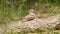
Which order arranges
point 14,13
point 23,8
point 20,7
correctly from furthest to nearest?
point 23,8 < point 20,7 < point 14,13

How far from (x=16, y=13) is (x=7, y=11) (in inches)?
11.0

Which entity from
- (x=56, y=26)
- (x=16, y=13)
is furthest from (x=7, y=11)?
(x=56, y=26)

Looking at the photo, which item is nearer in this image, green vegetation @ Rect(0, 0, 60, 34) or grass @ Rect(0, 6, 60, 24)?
grass @ Rect(0, 6, 60, 24)

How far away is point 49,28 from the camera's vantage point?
4875mm

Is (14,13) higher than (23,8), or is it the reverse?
(23,8)

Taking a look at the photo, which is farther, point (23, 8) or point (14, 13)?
point (23, 8)

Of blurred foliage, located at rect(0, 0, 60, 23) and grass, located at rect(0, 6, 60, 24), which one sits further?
blurred foliage, located at rect(0, 0, 60, 23)

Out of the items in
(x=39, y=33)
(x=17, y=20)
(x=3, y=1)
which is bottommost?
(x=39, y=33)

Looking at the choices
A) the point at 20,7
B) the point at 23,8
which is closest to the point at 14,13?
the point at 20,7

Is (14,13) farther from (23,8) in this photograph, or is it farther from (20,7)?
(23,8)

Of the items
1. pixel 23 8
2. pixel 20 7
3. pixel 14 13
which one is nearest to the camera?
pixel 14 13

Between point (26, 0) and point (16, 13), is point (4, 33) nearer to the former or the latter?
point (16, 13)

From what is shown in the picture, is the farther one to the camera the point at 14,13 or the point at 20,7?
the point at 20,7

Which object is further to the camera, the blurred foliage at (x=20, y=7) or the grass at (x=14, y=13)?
the blurred foliage at (x=20, y=7)
